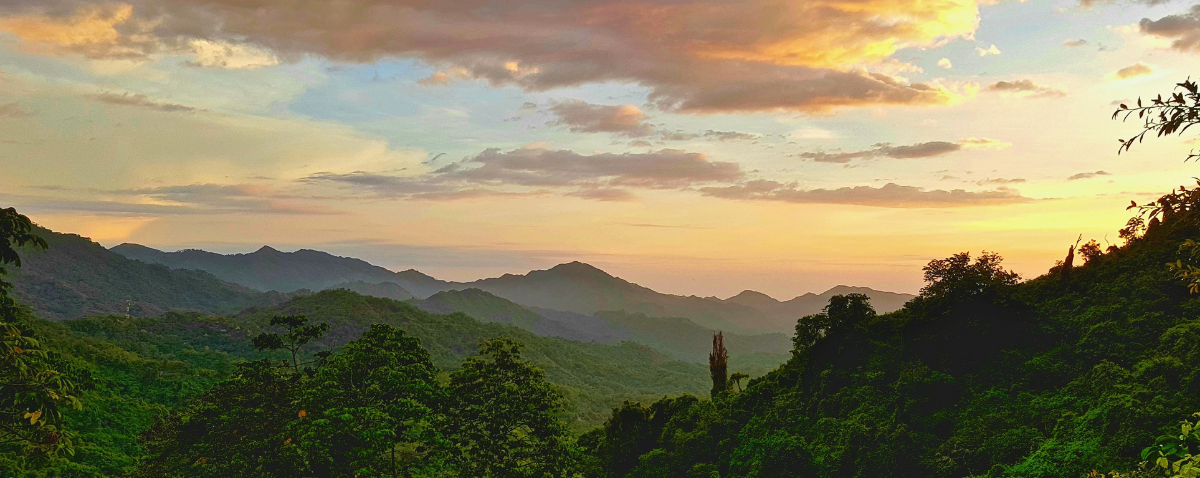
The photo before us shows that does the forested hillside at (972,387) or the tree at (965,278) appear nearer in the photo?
the forested hillside at (972,387)

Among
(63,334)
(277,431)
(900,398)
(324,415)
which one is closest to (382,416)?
(324,415)

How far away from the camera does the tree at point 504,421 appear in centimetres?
3183

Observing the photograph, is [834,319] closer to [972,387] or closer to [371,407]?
[972,387]

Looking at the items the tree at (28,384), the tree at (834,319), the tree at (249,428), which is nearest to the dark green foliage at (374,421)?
the tree at (249,428)

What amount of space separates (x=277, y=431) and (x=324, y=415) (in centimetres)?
270

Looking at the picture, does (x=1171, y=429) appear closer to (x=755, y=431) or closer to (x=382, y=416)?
(x=755, y=431)

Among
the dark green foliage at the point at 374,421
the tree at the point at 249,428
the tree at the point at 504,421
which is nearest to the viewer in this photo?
the tree at the point at 249,428

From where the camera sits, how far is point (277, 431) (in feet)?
95.1

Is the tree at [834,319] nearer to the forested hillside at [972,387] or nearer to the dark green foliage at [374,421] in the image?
the forested hillside at [972,387]

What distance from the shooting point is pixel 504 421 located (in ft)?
107

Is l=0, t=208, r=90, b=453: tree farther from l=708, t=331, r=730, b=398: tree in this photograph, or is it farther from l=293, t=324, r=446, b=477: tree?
l=708, t=331, r=730, b=398: tree

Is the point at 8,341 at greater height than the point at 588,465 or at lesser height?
greater

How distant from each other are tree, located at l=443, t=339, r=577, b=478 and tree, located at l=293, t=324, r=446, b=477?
140 centimetres

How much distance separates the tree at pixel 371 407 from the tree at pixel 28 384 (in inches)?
642
